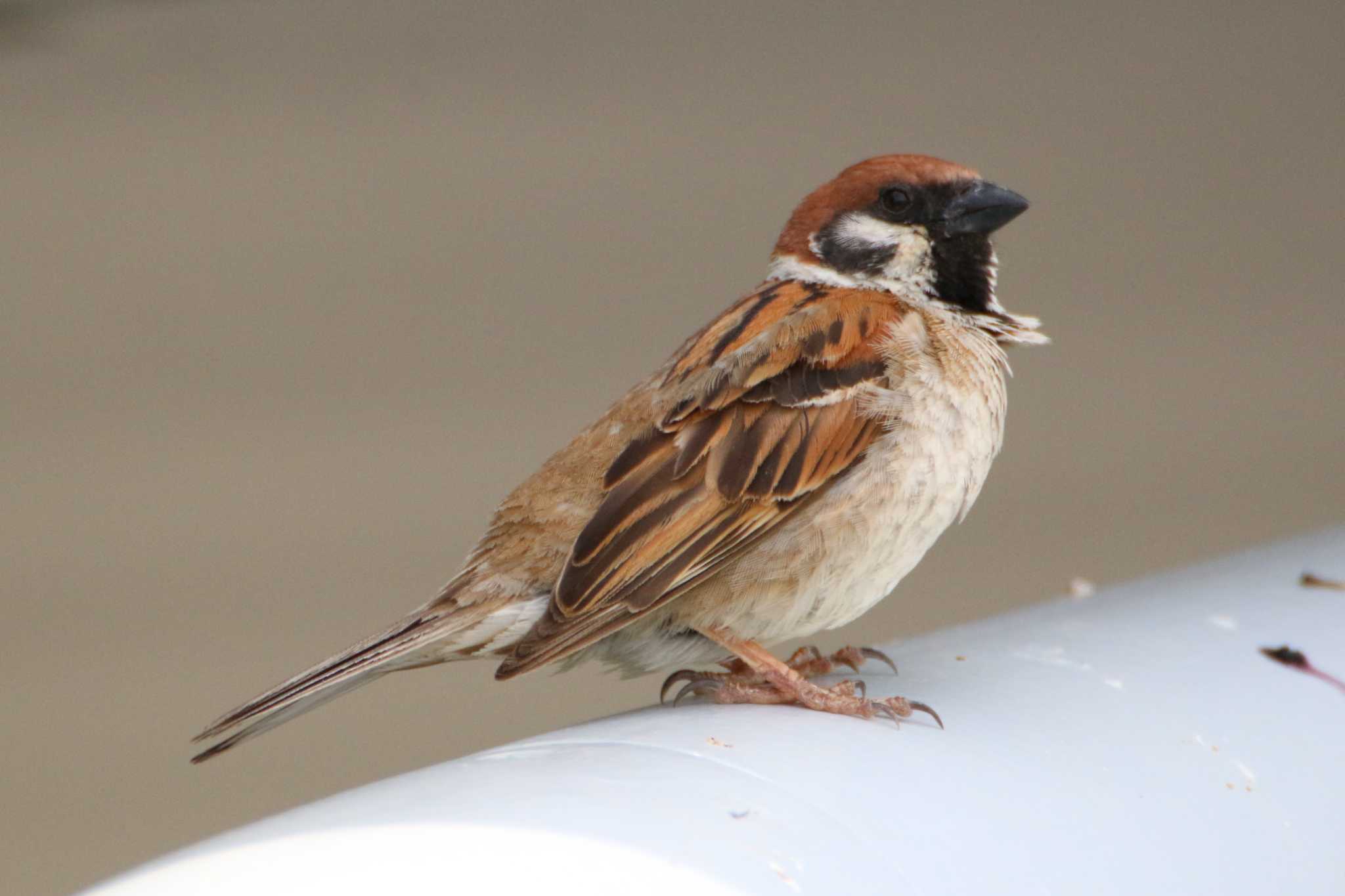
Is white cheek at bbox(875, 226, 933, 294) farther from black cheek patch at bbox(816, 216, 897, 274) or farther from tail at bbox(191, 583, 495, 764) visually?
tail at bbox(191, 583, 495, 764)

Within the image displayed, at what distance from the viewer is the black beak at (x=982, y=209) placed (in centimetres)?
192

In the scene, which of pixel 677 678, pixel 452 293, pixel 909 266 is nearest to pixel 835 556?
pixel 677 678

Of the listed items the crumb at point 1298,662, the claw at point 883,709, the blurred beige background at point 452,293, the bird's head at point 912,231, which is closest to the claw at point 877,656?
the claw at point 883,709

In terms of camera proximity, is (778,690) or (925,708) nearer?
(925,708)

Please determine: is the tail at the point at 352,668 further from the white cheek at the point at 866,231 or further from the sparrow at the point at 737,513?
the white cheek at the point at 866,231

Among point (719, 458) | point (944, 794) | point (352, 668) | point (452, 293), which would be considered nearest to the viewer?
point (944, 794)

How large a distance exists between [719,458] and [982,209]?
49 cm

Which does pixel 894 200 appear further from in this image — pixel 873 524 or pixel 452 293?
pixel 452 293

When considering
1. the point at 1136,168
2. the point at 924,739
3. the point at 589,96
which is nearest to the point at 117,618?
the point at 589,96

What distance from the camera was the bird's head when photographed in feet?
6.36

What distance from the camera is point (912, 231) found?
1959 millimetres

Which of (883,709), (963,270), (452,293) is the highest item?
(963,270)

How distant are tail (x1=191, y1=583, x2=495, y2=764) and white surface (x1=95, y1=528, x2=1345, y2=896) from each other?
1.12ft

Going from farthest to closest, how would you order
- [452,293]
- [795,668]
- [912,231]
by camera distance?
[452,293] → [912,231] → [795,668]
